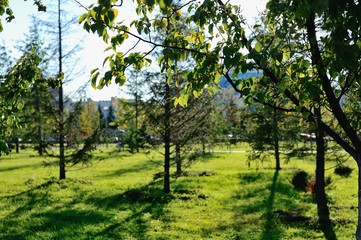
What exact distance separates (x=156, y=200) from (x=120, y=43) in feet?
33.5

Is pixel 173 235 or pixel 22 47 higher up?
pixel 22 47

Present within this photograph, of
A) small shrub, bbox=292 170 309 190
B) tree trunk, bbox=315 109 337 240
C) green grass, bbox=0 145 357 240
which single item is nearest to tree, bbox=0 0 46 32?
green grass, bbox=0 145 357 240

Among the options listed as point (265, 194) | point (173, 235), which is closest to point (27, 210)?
point (173, 235)

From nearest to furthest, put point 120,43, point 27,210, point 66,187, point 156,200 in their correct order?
point 120,43, point 27,210, point 156,200, point 66,187

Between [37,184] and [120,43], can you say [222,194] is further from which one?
[120,43]

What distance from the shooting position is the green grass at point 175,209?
9133mm

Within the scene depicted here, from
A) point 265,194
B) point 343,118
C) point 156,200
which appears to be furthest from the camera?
point 265,194

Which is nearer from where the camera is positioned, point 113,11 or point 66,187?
point 113,11

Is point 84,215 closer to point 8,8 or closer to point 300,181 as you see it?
point 8,8

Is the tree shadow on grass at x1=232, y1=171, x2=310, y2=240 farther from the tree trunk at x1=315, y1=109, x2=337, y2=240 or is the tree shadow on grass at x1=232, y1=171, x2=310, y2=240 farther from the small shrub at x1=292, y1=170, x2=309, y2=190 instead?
the tree trunk at x1=315, y1=109, x2=337, y2=240

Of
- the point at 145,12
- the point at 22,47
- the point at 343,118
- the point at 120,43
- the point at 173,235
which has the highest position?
the point at 22,47

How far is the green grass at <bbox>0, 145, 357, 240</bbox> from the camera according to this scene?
30.0 feet

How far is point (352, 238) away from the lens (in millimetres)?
8500

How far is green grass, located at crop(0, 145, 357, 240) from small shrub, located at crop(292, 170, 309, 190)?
35 cm
